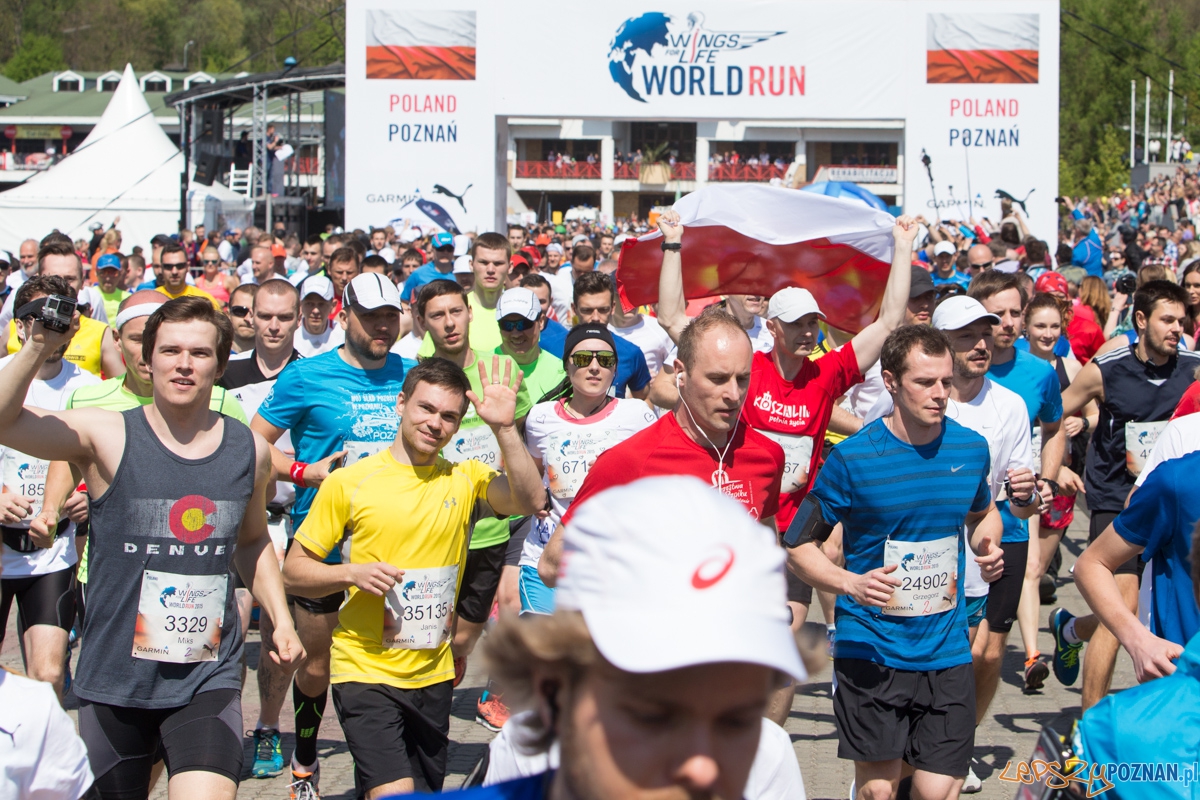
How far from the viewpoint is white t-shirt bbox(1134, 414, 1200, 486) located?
13.1ft

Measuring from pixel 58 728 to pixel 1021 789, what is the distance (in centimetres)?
179

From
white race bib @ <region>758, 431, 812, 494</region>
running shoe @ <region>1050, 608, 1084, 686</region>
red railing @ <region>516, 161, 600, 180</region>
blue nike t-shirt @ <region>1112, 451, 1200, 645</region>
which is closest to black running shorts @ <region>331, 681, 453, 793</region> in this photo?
white race bib @ <region>758, 431, 812, 494</region>

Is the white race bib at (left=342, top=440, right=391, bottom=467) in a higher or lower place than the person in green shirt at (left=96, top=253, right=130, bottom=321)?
lower

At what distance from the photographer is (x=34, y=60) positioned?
98438 mm

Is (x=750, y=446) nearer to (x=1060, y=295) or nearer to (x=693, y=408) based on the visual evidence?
(x=693, y=408)

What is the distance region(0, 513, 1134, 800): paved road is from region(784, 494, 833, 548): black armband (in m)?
1.54

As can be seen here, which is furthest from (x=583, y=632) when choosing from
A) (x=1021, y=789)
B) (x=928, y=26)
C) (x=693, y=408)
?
(x=928, y=26)

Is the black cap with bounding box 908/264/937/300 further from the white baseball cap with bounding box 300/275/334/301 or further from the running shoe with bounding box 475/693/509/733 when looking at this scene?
the white baseball cap with bounding box 300/275/334/301

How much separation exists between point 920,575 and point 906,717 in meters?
0.49

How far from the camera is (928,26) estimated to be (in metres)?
23.6

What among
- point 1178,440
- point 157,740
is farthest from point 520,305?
point 1178,440

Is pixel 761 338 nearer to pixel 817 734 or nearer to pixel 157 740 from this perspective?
pixel 817 734

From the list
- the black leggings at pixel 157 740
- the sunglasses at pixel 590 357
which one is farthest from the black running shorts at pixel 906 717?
the black leggings at pixel 157 740

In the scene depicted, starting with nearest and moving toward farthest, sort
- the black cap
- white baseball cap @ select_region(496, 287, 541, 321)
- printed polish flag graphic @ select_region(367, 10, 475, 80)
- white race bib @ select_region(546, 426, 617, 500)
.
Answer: white race bib @ select_region(546, 426, 617, 500) < white baseball cap @ select_region(496, 287, 541, 321) < the black cap < printed polish flag graphic @ select_region(367, 10, 475, 80)
